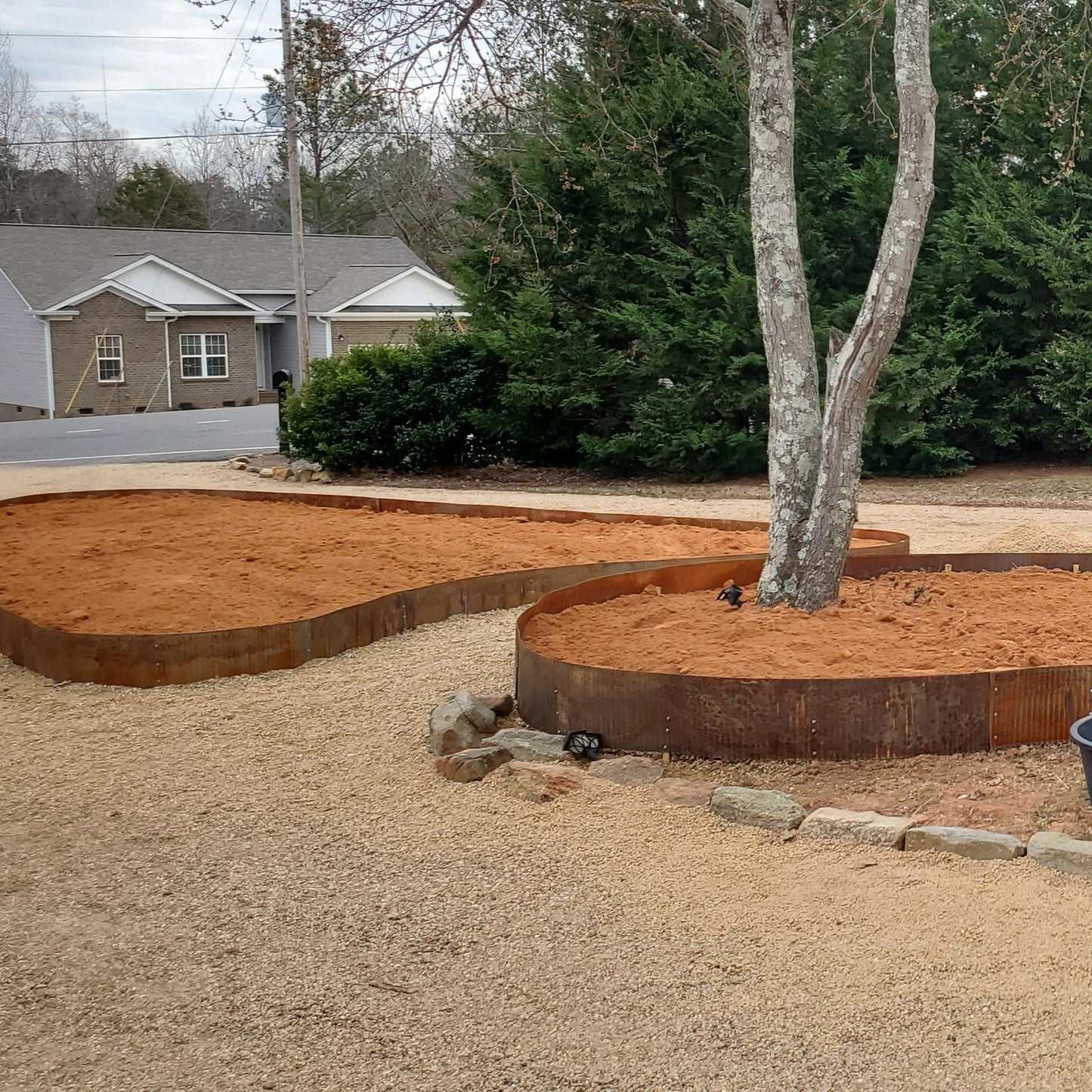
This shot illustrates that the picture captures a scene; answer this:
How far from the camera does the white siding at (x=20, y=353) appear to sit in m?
30.0

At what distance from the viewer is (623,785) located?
13.7 feet

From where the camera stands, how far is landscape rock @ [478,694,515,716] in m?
4.98

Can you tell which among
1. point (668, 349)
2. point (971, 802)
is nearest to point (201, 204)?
point (668, 349)

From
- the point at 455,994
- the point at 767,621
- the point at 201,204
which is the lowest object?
the point at 455,994

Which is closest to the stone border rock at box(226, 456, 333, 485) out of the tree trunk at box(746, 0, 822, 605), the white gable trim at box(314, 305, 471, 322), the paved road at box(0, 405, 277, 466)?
the paved road at box(0, 405, 277, 466)

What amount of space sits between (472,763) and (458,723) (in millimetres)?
334

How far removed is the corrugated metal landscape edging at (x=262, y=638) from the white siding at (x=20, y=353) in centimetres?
2568

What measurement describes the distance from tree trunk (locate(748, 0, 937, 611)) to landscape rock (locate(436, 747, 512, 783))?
1.67 m

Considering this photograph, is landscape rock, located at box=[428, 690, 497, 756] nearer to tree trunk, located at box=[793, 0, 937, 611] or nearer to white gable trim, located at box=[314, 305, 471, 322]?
tree trunk, located at box=[793, 0, 937, 611]

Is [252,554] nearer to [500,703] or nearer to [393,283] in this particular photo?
[500,703]

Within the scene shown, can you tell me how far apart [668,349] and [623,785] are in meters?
9.64

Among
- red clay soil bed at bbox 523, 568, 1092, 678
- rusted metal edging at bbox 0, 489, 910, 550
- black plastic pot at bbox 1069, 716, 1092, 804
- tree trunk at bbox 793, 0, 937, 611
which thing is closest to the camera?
black plastic pot at bbox 1069, 716, 1092, 804

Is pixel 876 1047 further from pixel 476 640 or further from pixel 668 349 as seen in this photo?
pixel 668 349

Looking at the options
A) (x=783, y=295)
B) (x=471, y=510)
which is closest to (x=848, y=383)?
(x=783, y=295)
